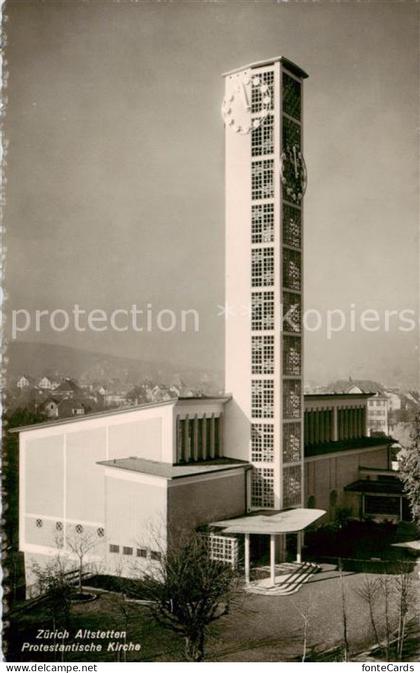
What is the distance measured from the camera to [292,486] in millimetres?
35469

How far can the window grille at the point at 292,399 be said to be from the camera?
35.5 m

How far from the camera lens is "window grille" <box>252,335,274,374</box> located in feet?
114

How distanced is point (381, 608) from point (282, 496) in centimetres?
890

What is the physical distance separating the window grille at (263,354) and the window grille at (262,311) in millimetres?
550

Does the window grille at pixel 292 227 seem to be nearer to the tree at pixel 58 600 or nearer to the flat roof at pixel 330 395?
the flat roof at pixel 330 395

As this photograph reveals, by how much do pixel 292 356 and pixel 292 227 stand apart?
6564 millimetres

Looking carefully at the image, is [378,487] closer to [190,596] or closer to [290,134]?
[290,134]

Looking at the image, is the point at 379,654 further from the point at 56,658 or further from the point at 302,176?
the point at 302,176

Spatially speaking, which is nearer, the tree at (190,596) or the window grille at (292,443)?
the tree at (190,596)

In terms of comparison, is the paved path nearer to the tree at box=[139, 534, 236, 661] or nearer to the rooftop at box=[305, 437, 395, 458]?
the tree at box=[139, 534, 236, 661]

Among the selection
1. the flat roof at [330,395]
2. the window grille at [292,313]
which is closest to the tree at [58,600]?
the window grille at [292,313]

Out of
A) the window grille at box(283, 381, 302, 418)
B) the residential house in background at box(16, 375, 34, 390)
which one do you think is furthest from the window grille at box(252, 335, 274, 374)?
the residential house in background at box(16, 375, 34, 390)

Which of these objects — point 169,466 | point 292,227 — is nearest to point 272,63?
point 292,227

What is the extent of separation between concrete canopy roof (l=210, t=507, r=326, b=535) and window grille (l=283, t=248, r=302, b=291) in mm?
11041
